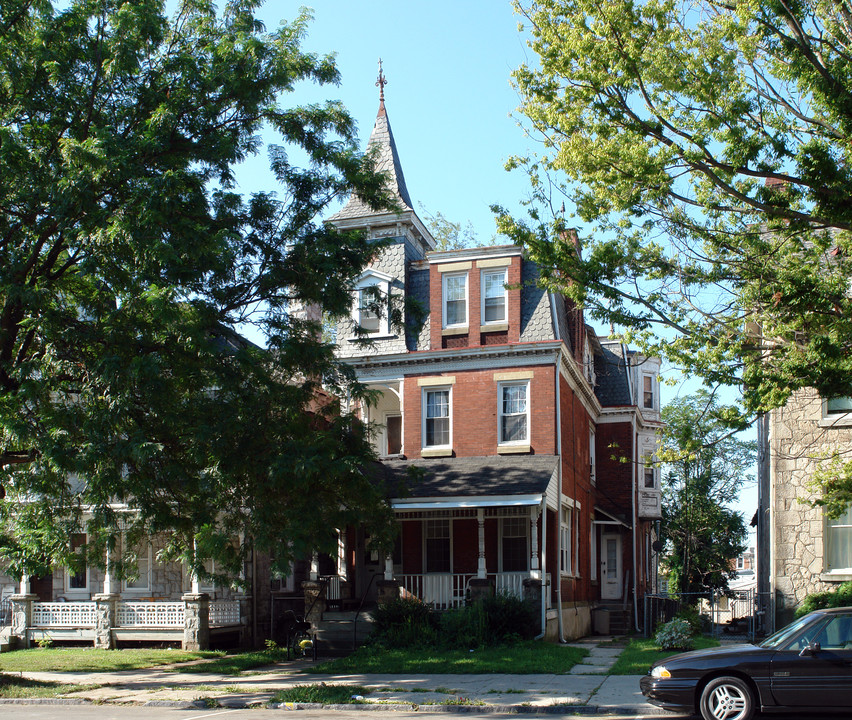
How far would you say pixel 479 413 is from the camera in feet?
79.1

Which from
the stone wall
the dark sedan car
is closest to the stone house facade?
the stone wall

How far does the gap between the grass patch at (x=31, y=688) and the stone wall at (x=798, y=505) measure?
609 inches

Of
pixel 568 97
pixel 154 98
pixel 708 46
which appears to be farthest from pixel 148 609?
pixel 708 46

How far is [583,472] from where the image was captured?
2847 centimetres

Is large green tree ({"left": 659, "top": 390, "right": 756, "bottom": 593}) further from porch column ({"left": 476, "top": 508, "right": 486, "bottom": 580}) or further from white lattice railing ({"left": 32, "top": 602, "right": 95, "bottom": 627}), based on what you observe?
white lattice railing ({"left": 32, "top": 602, "right": 95, "bottom": 627})

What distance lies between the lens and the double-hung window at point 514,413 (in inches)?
938

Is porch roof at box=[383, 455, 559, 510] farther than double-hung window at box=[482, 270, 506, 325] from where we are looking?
No

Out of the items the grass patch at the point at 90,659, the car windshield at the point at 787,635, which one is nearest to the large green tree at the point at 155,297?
the grass patch at the point at 90,659

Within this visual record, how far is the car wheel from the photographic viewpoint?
34.1 ft

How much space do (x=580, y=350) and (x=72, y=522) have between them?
58.2 ft

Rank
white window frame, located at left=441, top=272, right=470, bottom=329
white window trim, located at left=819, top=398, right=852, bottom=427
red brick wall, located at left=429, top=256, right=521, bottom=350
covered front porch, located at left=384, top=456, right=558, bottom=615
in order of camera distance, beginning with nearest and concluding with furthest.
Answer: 1. white window trim, located at left=819, top=398, right=852, bottom=427
2. covered front porch, located at left=384, top=456, right=558, bottom=615
3. red brick wall, located at left=429, top=256, right=521, bottom=350
4. white window frame, located at left=441, top=272, right=470, bottom=329

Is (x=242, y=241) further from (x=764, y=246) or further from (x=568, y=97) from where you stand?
(x=764, y=246)

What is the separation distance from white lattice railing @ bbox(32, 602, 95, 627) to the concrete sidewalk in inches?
243

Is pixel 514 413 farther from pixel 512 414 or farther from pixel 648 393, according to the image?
pixel 648 393
